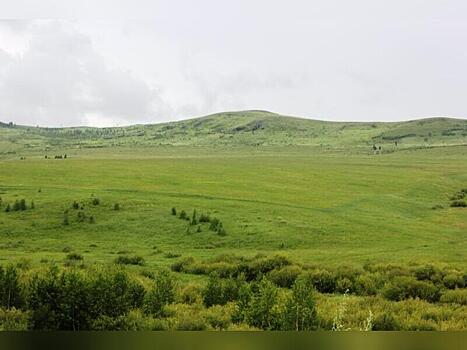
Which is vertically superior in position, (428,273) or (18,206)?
(18,206)

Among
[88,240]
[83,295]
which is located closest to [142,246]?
[88,240]

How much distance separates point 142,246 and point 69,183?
26.0m

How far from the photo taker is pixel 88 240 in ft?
98.1

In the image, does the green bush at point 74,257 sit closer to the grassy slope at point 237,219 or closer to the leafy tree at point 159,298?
the grassy slope at point 237,219

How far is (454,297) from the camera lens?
1723 centimetres

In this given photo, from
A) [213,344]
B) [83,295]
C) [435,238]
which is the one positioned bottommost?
[435,238]

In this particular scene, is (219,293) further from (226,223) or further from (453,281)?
(226,223)

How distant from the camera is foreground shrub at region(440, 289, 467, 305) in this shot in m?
16.8

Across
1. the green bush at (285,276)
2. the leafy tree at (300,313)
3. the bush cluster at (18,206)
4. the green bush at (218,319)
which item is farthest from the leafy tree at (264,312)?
the bush cluster at (18,206)

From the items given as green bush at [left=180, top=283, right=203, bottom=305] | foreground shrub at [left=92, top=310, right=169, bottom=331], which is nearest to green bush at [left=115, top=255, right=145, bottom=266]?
green bush at [left=180, top=283, right=203, bottom=305]

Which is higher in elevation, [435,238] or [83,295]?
[83,295]

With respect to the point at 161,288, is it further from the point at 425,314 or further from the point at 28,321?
the point at 425,314

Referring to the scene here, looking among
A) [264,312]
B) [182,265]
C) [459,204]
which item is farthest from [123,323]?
[459,204]

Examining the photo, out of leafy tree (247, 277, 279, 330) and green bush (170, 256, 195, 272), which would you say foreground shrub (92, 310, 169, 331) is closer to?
leafy tree (247, 277, 279, 330)
